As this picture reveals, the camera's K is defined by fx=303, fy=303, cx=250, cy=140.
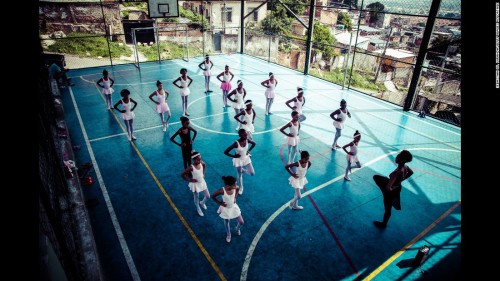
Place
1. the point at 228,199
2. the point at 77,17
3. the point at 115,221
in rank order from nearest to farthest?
1. the point at 228,199
2. the point at 115,221
3. the point at 77,17

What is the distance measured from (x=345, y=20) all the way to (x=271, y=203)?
44.9m

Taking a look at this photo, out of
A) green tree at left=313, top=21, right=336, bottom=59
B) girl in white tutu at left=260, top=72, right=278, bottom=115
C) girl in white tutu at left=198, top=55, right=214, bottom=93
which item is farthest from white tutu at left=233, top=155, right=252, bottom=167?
green tree at left=313, top=21, right=336, bottom=59

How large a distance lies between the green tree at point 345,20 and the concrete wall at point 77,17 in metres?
31.8

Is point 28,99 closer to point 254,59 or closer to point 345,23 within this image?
point 254,59

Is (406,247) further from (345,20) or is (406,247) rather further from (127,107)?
(345,20)

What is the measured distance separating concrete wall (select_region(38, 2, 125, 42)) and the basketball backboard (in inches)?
686

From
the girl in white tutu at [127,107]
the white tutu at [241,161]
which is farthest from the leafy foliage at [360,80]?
the white tutu at [241,161]

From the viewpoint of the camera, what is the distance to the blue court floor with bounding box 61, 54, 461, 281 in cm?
691

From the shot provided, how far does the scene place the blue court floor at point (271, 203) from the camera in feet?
22.7

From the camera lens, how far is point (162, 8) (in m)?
22.8

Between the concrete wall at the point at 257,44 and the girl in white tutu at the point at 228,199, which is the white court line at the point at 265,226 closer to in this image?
the girl in white tutu at the point at 228,199

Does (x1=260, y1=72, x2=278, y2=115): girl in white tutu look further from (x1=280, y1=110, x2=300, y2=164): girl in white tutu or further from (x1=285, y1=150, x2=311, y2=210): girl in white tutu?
(x1=285, y1=150, x2=311, y2=210): girl in white tutu

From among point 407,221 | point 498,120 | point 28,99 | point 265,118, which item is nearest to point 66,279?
point 28,99

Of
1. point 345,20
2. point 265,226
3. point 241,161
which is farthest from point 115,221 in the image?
point 345,20
